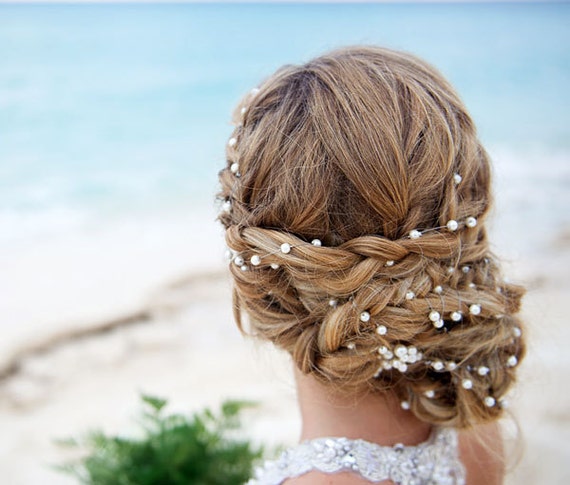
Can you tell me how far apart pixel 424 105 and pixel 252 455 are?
1.93 m

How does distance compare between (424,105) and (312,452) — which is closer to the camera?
(424,105)

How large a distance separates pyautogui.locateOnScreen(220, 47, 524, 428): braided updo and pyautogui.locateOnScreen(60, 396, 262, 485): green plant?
134 cm

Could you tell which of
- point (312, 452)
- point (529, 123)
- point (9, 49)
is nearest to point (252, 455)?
point (312, 452)

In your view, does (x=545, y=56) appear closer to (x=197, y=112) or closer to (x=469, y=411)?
(x=197, y=112)

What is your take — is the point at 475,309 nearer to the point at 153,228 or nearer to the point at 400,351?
the point at 400,351

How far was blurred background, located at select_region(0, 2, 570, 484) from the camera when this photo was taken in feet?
14.2

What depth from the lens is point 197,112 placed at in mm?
15070

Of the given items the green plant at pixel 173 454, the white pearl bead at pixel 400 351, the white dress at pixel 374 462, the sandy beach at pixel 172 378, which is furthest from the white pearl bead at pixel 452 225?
the sandy beach at pixel 172 378

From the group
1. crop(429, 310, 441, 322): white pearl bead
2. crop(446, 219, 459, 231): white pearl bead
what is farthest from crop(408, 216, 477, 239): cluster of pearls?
crop(429, 310, 441, 322): white pearl bead

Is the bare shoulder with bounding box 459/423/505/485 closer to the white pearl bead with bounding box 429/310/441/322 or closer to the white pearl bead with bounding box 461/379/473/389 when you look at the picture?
the white pearl bead with bounding box 461/379/473/389

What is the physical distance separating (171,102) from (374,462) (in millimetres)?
15176

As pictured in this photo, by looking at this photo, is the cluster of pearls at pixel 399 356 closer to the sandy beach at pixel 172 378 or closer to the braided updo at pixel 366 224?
the braided updo at pixel 366 224

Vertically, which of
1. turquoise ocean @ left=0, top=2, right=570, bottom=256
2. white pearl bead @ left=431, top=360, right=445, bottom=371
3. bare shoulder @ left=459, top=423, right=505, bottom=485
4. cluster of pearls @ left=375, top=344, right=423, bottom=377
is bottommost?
turquoise ocean @ left=0, top=2, right=570, bottom=256

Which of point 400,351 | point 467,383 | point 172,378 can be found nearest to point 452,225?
point 400,351
